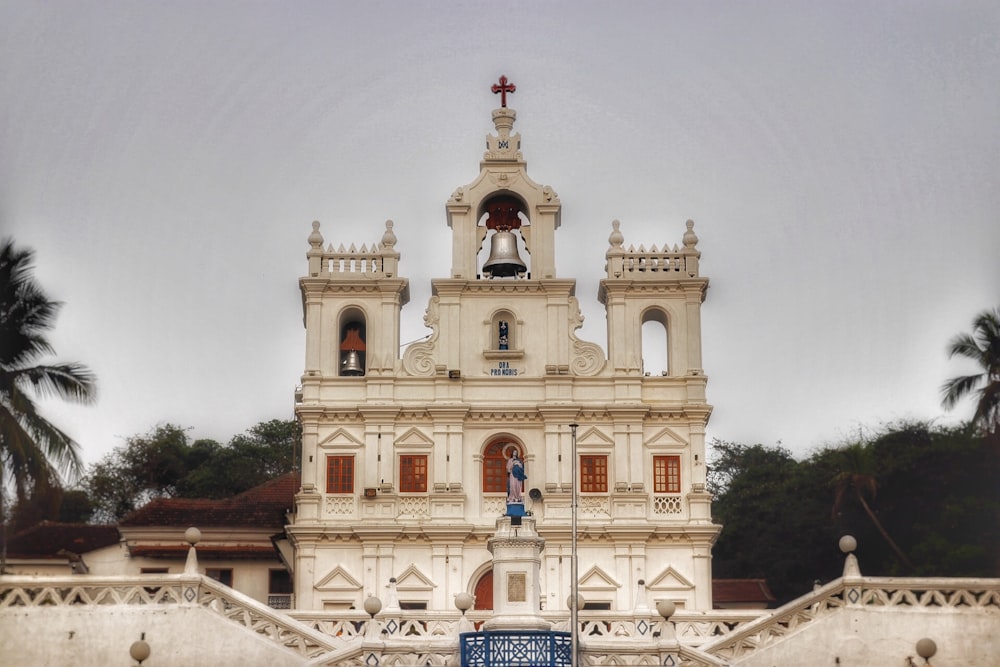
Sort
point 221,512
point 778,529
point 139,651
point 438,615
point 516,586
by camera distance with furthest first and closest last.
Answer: point 778,529 < point 221,512 < point 516,586 < point 438,615 < point 139,651

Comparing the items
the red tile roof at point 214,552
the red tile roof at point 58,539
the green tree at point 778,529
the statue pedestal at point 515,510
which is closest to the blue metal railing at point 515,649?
the statue pedestal at point 515,510

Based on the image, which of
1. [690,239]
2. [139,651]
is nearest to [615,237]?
[690,239]

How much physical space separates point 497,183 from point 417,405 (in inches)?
281

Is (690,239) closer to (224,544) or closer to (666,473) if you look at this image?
(666,473)

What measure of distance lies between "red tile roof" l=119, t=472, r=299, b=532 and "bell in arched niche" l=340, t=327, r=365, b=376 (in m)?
5.76

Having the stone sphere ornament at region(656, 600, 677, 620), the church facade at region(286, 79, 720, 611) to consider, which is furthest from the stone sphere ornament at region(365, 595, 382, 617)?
the church facade at region(286, 79, 720, 611)

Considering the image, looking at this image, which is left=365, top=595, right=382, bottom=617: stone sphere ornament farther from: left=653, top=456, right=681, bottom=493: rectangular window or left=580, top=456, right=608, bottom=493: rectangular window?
left=653, top=456, right=681, bottom=493: rectangular window

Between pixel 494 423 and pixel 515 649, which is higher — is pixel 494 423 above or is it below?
above

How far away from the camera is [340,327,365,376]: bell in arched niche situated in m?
51.2

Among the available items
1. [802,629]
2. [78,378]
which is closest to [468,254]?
[78,378]

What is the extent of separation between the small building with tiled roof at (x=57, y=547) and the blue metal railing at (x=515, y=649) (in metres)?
20.7

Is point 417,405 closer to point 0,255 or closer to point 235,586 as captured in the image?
point 235,586

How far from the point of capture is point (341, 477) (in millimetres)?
49656

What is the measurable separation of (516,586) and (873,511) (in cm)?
2745
